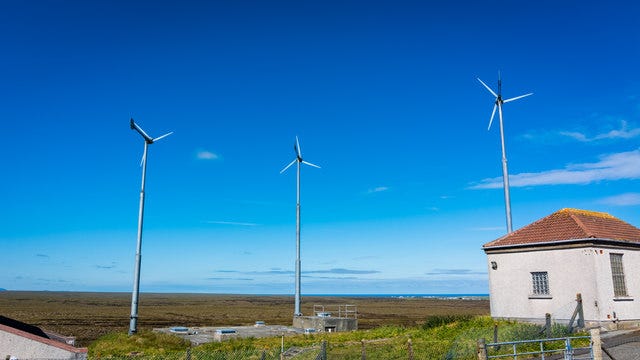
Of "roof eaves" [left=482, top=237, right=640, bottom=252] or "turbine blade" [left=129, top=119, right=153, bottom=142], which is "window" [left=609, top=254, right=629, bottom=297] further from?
"turbine blade" [left=129, top=119, right=153, bottom=142]

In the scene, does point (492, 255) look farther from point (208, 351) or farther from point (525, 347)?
point (208, 351)

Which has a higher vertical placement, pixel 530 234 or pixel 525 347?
pixel 530 234

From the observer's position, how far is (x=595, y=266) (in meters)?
24.1

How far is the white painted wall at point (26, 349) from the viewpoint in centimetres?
1378

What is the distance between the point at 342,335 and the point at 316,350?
7.42 metres

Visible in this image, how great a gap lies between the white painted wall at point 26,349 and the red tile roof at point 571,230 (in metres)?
21.6

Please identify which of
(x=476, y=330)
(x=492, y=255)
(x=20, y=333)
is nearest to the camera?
(x=20, y=333)

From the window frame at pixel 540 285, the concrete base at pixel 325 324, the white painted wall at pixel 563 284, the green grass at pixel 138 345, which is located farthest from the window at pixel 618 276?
the green grass at pixel 138 345

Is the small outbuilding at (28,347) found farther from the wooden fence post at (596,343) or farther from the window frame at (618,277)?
the window frame at (618,277)

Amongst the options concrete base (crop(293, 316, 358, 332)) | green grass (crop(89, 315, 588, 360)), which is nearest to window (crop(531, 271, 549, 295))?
green grass (crop(89, 315, 588, 360))

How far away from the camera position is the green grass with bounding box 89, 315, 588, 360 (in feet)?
69.1

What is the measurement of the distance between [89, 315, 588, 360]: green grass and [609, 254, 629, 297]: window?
4.49m

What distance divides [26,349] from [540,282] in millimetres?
22344

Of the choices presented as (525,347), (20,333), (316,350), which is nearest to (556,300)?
(525,347)
